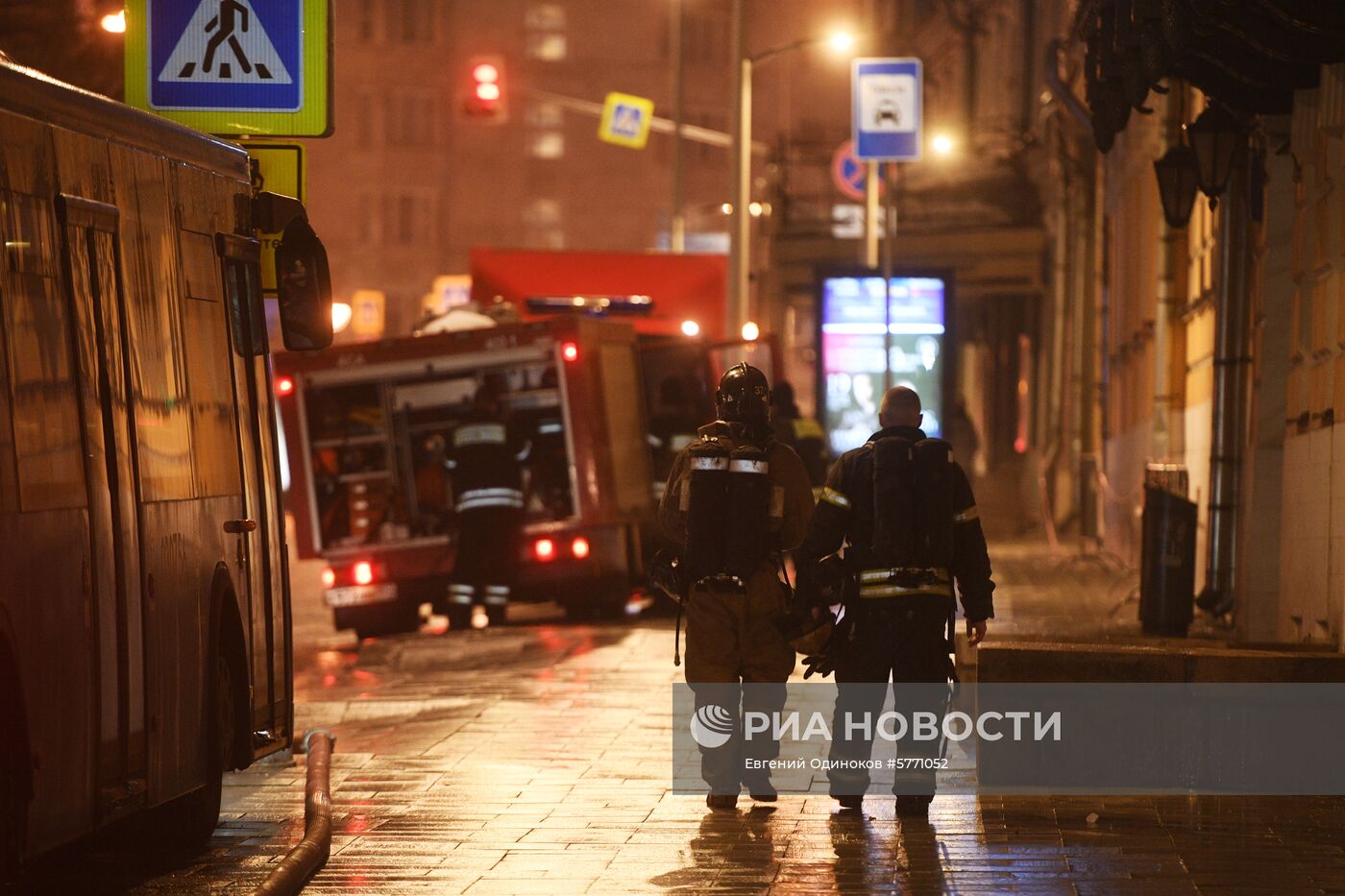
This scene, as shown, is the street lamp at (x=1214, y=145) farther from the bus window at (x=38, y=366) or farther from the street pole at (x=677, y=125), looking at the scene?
the street pole at (x=677, y=125)

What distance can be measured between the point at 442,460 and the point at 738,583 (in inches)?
455

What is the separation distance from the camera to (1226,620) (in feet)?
55.4

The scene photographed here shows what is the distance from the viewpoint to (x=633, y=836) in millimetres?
8945

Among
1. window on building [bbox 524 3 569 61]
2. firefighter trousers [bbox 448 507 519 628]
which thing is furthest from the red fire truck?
window on building [bbox 524 3 569 61]

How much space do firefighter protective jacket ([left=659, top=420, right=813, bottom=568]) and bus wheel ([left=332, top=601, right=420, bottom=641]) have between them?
10.9 meters

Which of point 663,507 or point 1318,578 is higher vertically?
point 663,507

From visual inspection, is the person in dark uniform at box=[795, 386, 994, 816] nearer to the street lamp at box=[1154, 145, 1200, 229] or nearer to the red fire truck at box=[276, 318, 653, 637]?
the street lamp at box=[1154, 145, 1200, 229]

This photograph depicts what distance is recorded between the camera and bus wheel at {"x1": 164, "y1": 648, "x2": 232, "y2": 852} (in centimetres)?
895

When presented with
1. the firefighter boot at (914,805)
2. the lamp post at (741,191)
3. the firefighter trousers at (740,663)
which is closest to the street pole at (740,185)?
the lamp post at (741,191)

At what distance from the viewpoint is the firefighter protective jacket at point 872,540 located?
9.41 metres

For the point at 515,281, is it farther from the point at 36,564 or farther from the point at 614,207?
the point at 614,207

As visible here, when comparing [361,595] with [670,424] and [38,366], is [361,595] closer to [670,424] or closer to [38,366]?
[670,424]

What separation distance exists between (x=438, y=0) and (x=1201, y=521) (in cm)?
6120

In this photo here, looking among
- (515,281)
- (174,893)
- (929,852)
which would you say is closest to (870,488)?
(929,852)
